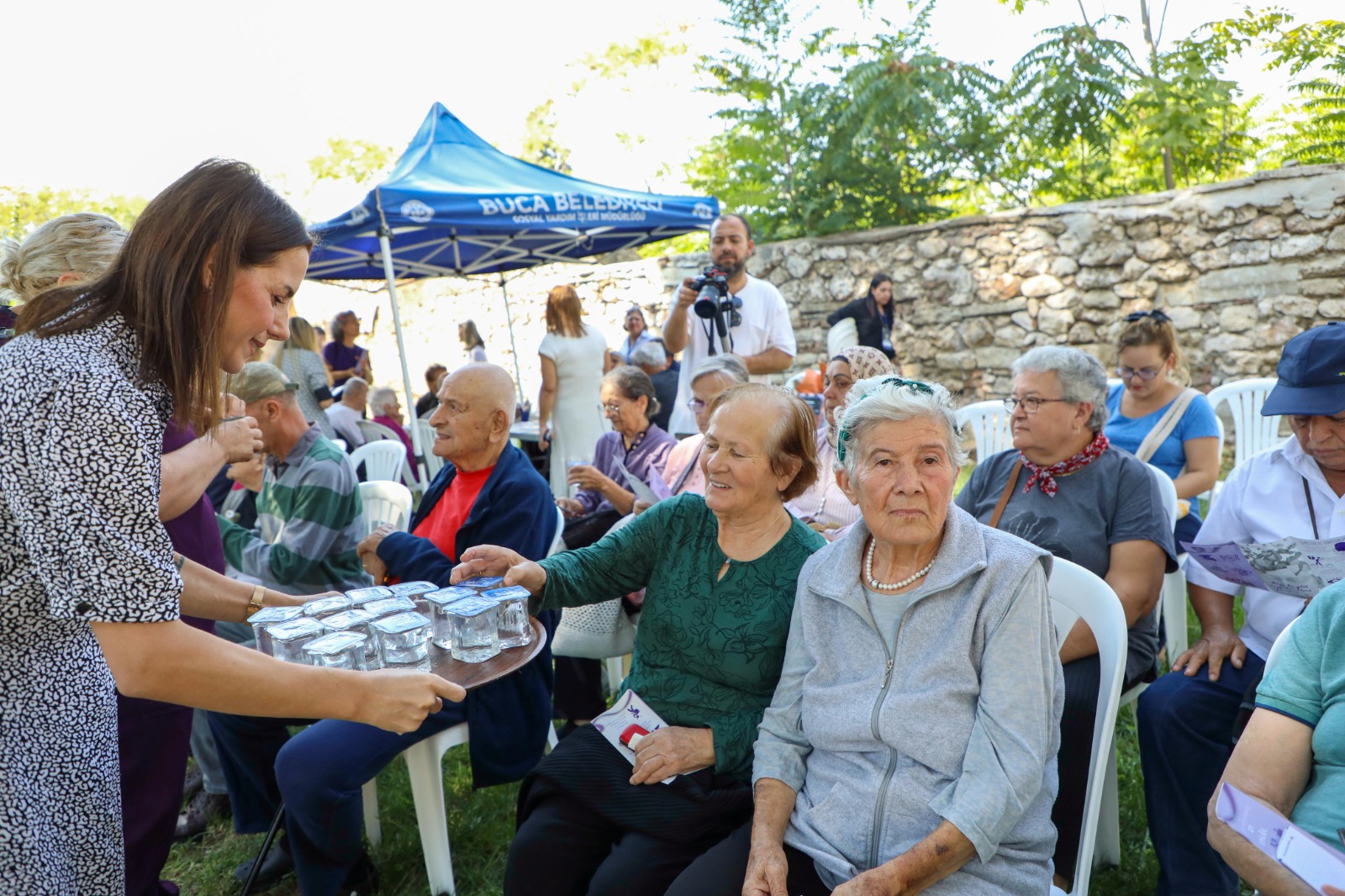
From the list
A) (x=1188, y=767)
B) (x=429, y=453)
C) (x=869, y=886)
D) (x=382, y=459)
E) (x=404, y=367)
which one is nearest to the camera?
(x=869, y=886)

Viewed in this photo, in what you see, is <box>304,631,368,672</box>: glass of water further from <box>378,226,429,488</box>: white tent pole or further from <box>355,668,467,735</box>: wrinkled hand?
<box>378,226,429,488</box>: white tent pole

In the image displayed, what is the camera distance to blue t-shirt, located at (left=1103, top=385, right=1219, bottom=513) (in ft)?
12.3

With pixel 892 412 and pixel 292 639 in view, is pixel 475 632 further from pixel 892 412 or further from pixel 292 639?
pixel 892 412

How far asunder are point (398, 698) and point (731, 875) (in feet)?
2.51

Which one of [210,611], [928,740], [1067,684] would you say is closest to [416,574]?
[210,611]

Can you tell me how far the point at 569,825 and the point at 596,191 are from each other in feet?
19.7

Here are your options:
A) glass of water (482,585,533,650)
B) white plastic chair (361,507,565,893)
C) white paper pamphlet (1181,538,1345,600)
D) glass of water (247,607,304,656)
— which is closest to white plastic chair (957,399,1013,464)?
white paper pamphlet (1181,538,1345,600)

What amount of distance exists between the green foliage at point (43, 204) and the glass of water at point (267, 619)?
73.7ft

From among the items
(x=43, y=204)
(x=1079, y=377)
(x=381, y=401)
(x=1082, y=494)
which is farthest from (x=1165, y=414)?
(x=43, y=204)

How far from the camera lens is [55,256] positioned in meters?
2.06

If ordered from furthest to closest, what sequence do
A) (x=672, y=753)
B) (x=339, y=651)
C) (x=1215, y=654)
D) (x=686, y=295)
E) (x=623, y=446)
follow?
1. (x=686, y=295)
2. (x=623, y=446)
3. (x=1215, y=654)
4. (x=672, y=753)
5. (x=339, y=651)

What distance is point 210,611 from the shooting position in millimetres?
2043

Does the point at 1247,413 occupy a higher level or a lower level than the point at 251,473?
lower

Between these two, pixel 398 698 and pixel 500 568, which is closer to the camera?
pixel 398 698
